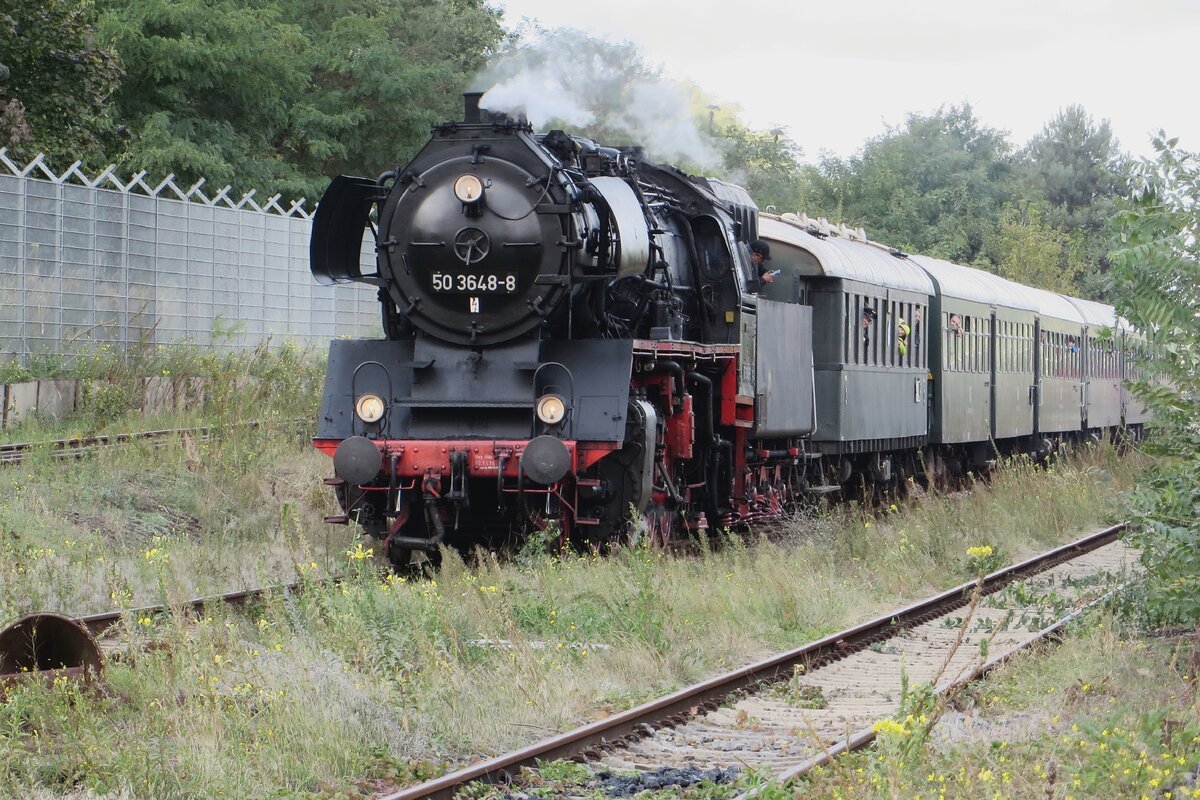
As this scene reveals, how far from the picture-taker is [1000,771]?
5273 mm

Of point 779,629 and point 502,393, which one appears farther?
point 502,393

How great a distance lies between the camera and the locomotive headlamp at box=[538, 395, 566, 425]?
10.4 m

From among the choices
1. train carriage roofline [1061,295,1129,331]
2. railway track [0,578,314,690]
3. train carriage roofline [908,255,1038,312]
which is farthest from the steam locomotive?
train carriage roofline [1061,295,1129,331]

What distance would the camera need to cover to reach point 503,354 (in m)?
10.9

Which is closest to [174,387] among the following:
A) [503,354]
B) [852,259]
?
[503,354]

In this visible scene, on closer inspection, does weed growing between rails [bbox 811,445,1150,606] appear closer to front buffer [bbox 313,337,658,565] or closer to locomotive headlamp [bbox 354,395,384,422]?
front buffer [bbox 313,337,658,565]

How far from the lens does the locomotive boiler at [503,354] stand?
10398 mm

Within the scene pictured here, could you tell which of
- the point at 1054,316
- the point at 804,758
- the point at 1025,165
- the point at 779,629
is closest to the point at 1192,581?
the point at 779,629

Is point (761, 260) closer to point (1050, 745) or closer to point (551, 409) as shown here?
point (551, 409)

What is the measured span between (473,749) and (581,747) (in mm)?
447

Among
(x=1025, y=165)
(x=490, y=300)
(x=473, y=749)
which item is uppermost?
(x=1025, y=165)

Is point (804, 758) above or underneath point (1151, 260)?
underneath

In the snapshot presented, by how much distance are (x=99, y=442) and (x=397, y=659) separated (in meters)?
7.99

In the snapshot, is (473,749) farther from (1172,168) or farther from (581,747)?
(1172,168)
